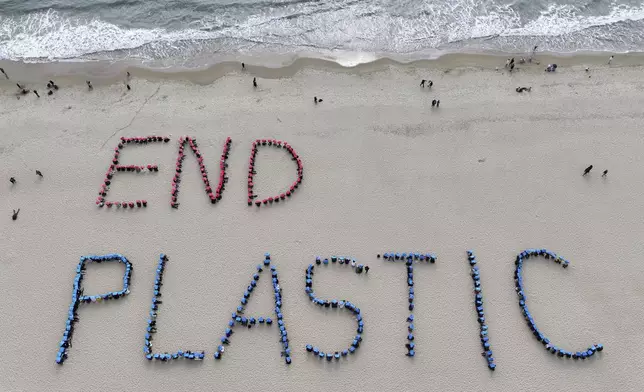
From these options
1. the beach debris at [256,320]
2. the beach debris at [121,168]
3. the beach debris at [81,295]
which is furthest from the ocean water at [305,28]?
the beach debris at [256,320]

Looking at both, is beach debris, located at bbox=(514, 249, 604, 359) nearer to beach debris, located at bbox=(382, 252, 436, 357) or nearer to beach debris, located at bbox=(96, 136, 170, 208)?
beach debris, located at bbox=(382, 252, 436, 357)

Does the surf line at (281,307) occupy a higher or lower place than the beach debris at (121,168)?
lower

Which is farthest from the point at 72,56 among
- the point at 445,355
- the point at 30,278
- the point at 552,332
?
the point at 552,332

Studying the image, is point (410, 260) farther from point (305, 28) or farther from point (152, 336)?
point (305, 28)

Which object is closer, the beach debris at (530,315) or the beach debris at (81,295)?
the beach debris at (530,315)

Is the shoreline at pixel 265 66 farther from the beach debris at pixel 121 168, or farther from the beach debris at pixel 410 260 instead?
the beach debris at pixel 410 260

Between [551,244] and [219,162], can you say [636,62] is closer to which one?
[551,244]

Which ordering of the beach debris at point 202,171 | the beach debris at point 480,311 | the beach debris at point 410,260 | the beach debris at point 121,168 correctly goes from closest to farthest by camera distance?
1. the beach debris at point 480,311
2. the beach debris at point 410,260
3. the beach debris at point 121,168
4. the beach debris at point 202,171
